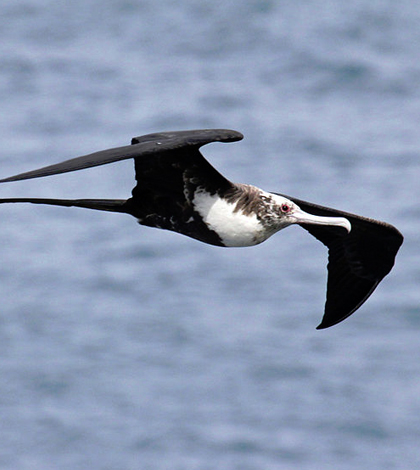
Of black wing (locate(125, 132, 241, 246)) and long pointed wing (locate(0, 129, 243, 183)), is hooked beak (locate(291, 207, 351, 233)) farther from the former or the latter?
long pointed wing (locate(0, 129, 243, 183))

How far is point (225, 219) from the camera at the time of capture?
7.55m

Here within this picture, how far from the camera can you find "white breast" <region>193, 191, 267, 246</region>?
7531mm

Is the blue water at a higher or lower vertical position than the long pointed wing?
higher

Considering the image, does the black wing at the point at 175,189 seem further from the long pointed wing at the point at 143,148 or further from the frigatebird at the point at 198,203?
the long pointed wing at the point at 143,148

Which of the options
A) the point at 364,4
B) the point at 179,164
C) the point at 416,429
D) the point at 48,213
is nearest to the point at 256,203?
the point at 179,164

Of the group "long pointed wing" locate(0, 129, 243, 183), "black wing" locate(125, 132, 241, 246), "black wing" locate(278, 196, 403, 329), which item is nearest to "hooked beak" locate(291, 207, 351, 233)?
"black wing" locate(125, 132, 241, 246)

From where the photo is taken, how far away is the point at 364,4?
83.0 feet

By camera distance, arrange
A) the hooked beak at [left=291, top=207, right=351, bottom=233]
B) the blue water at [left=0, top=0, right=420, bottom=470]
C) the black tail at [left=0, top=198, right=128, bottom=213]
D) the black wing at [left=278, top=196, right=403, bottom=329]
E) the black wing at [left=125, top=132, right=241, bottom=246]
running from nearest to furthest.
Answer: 1. the black wing at [left=125, top=132, right=241, bottom=246]
2. the black tail at [left=0, top=198, right=128, bottom=213]
3. the hooked beak at [left=291, top=207, right=351, bottom=233]
4. the black wing at [left=278, top=196, right=403, bottom=329]
5. the blue water at [left=0, top=0, right=420, bottom=470]

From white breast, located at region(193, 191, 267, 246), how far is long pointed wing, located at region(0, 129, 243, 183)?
0.51m

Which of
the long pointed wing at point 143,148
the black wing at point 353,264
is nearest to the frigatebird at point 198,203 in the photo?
the long pointed wing at point 143,148

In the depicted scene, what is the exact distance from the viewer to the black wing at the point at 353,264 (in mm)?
8938

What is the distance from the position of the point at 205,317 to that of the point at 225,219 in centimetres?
1072

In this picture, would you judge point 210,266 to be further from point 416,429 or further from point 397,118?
point 397,118

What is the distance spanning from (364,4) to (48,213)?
29.0 feet
